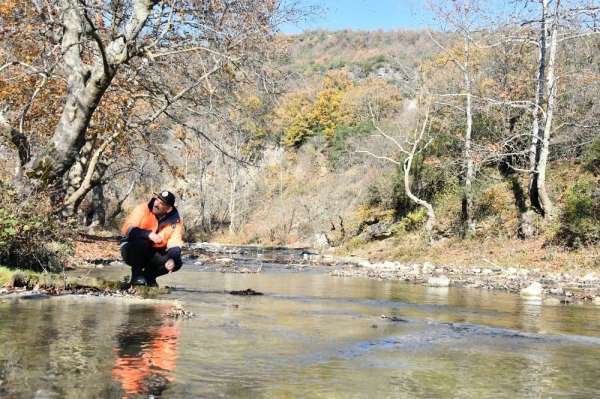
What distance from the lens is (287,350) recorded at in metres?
5.25

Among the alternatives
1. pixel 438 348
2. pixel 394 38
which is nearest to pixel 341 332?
pixel 438 348

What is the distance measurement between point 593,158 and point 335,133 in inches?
1219

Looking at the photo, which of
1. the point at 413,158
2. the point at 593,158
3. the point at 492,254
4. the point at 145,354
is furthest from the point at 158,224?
the point at 413,158

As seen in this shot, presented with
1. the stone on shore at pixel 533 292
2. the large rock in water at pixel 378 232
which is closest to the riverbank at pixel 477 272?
the stone on shore at pixel 533 292

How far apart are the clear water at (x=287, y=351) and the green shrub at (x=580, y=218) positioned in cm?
1026

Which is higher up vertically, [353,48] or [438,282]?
[353,48]

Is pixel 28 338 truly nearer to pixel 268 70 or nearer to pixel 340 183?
pixel 268 70

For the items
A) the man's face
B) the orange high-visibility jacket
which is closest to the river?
the orange high-visibility jacket

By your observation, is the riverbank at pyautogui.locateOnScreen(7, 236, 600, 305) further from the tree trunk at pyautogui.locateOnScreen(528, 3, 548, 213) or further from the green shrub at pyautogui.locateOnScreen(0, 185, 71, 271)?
the tree trunk at pyautogui.locateOnScreen(528, 3, 548, 213)

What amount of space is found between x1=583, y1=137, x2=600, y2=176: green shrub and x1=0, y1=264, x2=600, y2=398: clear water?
14.7 metres

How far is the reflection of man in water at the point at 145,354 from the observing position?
386 cm

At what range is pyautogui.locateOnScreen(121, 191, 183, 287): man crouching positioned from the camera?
852cm

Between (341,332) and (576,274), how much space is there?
12.1 metres

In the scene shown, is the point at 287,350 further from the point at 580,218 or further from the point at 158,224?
the point at 580,218
